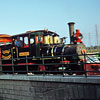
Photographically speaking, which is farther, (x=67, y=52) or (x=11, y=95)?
(x=67, y=52)

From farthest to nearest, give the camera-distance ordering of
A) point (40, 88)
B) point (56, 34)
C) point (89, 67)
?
point (56, 34) → point (89, 67) → point (40, 88)

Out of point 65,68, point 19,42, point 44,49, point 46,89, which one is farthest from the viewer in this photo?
point 19,42

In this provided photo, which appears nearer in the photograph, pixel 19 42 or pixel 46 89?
pixel 46 89

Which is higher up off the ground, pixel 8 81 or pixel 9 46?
pixel 9 46

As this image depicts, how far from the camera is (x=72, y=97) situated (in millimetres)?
6387

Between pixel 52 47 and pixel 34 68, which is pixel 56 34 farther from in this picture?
pixel 34 68

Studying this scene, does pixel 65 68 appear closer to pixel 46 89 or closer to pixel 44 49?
pixel 44 49

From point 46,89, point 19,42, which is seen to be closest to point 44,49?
point 19,42

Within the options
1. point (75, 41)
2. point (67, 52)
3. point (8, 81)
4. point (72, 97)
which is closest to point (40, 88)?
point (72, 97)

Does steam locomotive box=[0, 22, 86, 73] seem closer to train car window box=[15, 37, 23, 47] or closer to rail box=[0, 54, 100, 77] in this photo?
train car window box=[15, 37, 23, 47]

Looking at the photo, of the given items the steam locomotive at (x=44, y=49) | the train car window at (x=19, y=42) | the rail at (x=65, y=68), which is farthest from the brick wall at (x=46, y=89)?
the train car window at (x=19, y=42)

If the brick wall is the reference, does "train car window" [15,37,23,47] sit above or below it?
above

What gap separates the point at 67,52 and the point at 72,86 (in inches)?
208

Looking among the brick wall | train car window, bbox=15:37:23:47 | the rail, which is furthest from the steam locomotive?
the brick wall
